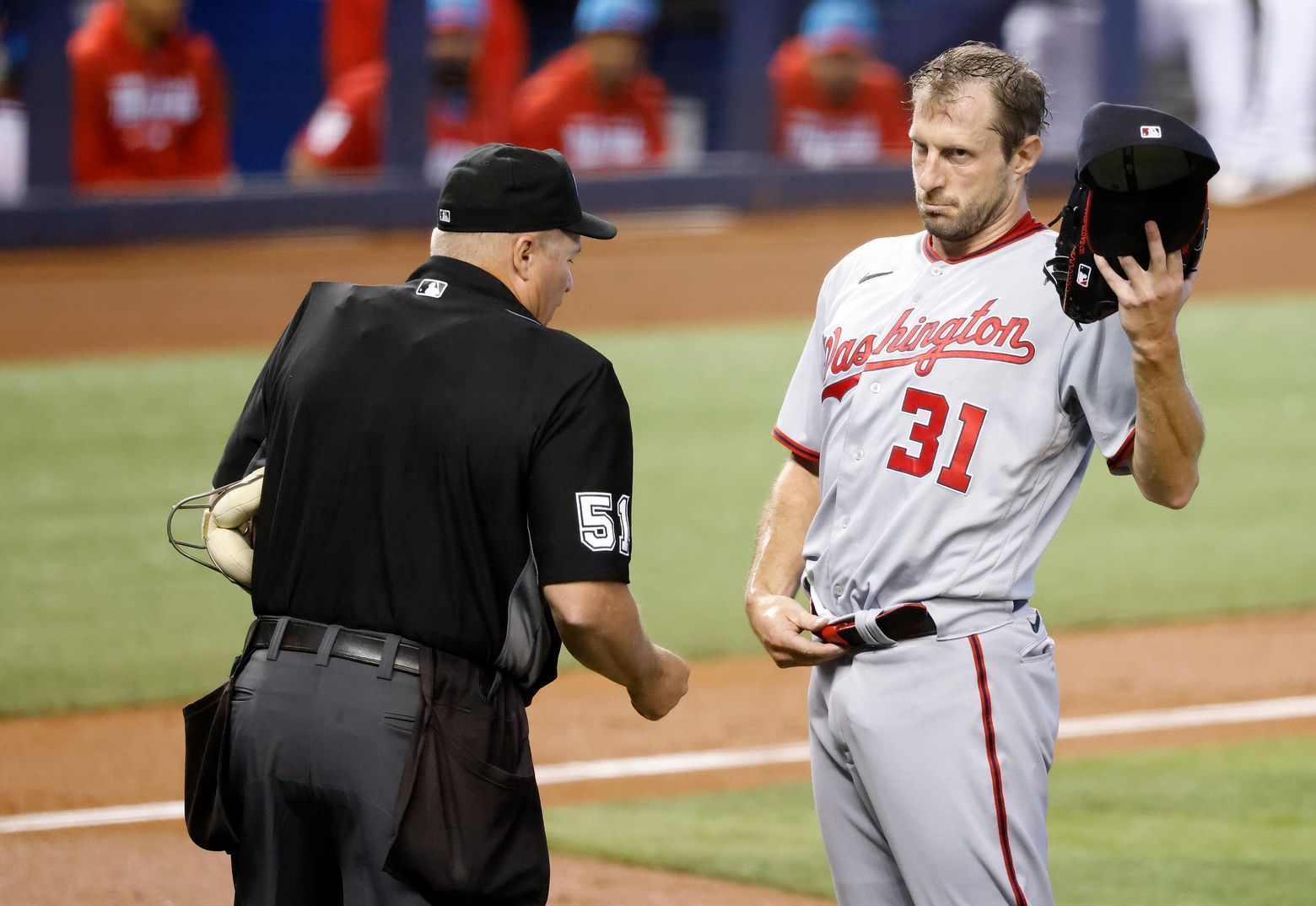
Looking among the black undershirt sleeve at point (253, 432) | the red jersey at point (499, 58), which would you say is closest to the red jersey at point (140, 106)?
the red jersey at point (499, 58)

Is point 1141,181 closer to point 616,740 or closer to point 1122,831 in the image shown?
point 1122,831

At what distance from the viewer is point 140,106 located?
12.8 m

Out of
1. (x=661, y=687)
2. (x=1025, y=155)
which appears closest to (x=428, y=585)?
(x=661, y=687)

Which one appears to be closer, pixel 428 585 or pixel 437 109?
pixel 428 585

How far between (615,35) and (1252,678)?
921 centimetres

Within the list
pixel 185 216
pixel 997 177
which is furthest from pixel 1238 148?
pixel 997 177

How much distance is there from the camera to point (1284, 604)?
7500 mm

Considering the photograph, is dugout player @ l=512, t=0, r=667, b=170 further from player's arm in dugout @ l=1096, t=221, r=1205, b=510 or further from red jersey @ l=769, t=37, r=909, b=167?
player's arm in dugout @ l=1096, t=221, r=1205, b=510

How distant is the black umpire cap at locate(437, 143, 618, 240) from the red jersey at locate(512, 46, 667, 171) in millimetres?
11430

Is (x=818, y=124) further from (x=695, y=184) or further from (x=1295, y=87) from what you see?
(x=1295, y=87)

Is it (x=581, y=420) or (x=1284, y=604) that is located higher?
(x=581, y=420)

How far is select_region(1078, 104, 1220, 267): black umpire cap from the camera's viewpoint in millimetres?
2426

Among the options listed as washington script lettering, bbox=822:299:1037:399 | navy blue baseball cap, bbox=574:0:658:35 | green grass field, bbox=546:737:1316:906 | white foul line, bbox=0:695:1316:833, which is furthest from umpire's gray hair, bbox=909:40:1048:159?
navy blue baseball cap, bbox=574:0:658:35

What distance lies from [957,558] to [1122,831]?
239 centimetres
